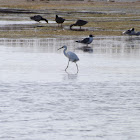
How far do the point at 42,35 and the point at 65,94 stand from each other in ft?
66.7

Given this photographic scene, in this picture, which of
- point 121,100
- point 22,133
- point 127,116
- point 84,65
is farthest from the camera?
point 84,65

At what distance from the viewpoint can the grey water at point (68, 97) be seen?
9.30 meters

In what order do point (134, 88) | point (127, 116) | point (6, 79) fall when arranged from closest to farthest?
1. point (127, 116)
2. point (134, 88)
3. point (6, 79)

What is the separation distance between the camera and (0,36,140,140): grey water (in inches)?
366

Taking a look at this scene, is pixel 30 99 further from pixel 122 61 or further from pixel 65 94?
pixel 122 61

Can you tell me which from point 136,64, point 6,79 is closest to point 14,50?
point 136,64

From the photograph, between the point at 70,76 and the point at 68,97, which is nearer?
the point at 68,97

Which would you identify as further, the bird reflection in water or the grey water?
the bird reflection in water

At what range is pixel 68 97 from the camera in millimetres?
12492

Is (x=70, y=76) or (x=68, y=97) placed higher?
(x=70, y=76)

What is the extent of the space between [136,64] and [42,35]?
14.7 meters

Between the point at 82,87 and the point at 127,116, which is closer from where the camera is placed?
the point at 127,116

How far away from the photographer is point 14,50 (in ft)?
78.0

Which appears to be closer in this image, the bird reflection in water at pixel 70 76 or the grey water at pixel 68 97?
the grey water at pixel 68 97
